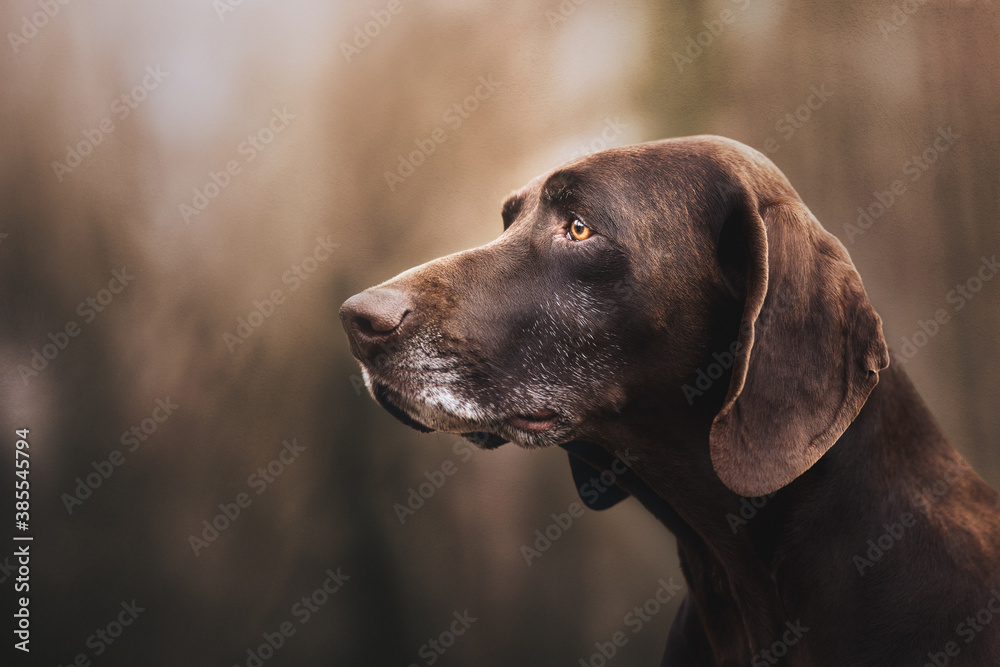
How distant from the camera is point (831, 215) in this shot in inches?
102

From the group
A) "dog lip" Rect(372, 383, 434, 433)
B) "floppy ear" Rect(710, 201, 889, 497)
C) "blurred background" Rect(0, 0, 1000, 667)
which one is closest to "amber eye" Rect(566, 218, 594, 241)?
"floppy ear" Rect(710, 201, 889, 497)

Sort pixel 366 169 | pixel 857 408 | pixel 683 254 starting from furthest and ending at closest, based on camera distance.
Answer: pixel 366 169 → pixel 683 254 → pixel 857 408

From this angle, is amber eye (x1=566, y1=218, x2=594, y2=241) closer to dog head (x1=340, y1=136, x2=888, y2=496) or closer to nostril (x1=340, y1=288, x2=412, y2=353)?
dog head (x1=340, y1=136, x2=888, y2=496)

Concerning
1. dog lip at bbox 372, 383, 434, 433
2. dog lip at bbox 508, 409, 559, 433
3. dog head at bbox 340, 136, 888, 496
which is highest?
dog head at bbox 340, 136, 888, 496

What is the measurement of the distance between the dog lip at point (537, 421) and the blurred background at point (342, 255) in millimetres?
1357

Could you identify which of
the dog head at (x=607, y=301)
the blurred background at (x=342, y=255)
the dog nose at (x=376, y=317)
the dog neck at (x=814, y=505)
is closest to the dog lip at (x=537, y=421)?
the dog head at (x=607, y=301)

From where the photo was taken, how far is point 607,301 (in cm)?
139

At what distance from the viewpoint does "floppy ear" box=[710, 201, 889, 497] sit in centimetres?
122

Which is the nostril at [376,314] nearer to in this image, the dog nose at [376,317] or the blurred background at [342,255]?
the dog nose at [376,317]

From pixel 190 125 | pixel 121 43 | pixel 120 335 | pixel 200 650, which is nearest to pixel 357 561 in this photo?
pixel 200 650

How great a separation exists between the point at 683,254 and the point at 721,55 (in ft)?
5.52

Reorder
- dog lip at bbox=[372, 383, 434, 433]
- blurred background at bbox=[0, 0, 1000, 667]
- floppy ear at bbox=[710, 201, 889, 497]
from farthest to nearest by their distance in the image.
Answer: blurred background at bbox=[0, 0, 1000, 667] → dog lip at bbox=[372, 383, 434, 433] → floppy ear at bbox=[710, 201, 889, 497]

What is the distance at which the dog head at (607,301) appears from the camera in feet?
4.30

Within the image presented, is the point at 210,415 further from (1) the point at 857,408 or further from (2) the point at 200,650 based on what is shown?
(1) the point at 857,408
